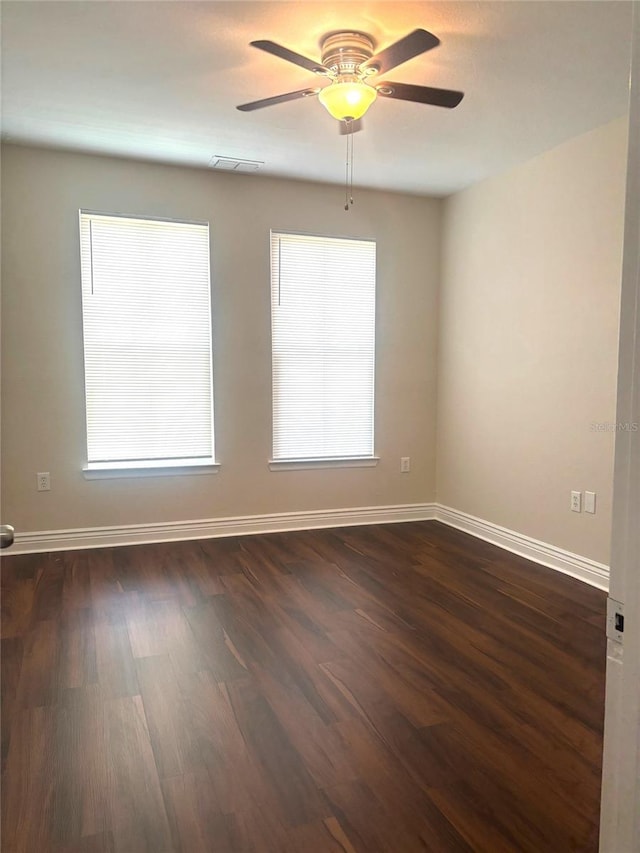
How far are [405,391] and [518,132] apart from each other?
2.13m

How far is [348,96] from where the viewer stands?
8.25 ft

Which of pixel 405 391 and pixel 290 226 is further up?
pixel 290 226

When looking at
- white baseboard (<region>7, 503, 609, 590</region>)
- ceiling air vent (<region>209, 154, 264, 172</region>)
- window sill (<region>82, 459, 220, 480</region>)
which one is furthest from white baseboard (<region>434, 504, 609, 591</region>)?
ceiling air vent (<region>209, 154, 264, 172</region>)

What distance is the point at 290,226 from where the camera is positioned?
449 cm

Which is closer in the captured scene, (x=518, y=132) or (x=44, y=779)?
(x=44, y=779)

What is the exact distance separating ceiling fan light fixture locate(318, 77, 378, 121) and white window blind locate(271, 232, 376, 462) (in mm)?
1963

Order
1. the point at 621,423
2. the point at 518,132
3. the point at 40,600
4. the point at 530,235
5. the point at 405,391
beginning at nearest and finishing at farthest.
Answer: the point at 621,423, the point at 40,600, the point at 518,132, the point at 530,235, the point at 405,391

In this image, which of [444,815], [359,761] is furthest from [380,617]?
[444,815]

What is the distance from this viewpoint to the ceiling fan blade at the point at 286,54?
2105 millimetres

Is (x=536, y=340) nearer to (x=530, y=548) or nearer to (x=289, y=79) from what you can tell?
(x=530, y=548)

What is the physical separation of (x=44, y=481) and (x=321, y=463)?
2.03 metres

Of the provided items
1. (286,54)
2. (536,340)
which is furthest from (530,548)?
(286,54)

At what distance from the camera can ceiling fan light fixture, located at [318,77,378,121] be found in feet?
8.21

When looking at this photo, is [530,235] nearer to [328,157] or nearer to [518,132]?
[518,132]
